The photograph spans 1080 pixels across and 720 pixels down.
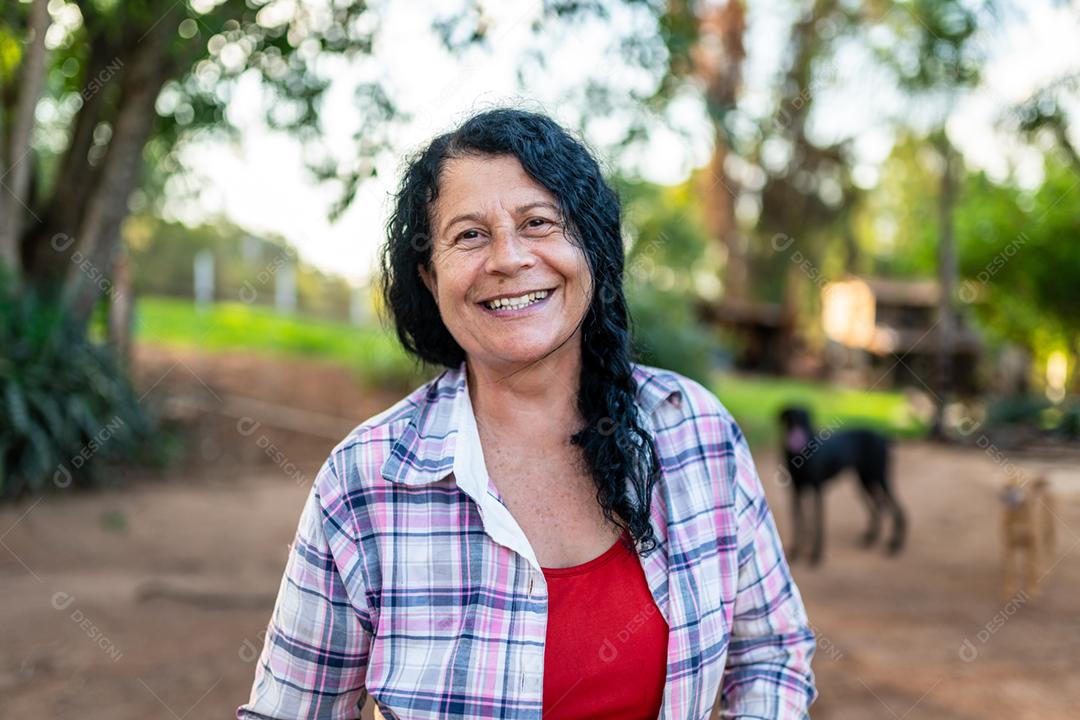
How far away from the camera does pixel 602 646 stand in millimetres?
1542

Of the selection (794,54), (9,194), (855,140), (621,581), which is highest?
(794,54)

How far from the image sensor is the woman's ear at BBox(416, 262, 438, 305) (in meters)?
1.77

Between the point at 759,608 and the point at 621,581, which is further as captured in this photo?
the point at 759,608

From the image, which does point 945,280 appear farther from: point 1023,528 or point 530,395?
point 530,395

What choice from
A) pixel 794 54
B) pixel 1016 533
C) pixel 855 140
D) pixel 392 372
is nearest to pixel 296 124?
pixel 1016 533

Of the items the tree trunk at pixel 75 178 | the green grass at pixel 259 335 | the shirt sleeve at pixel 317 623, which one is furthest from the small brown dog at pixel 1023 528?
the green grass at pixel 259 335

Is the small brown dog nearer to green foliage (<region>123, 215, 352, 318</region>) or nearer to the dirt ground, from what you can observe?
the dirt ground

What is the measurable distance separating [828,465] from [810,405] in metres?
11.2

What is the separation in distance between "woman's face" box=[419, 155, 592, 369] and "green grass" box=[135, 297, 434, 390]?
12.5 metres

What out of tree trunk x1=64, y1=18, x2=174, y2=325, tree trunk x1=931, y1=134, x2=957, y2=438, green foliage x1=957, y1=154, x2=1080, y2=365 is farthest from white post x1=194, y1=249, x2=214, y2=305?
green foliage x1=957, y1=154, x2=1080, y2=365

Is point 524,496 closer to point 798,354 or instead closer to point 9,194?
point 9,194

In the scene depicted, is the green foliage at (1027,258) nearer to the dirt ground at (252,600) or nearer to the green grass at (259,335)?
the dirt ground at (252,600)

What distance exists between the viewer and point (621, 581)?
160 centimetres

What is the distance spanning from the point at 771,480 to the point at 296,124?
809 centimetres
